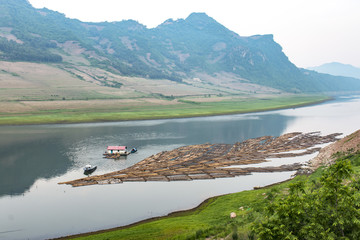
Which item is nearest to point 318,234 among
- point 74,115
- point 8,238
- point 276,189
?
point 276,189

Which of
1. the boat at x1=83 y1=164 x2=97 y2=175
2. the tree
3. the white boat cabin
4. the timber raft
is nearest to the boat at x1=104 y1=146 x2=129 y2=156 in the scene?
the white boat cabin

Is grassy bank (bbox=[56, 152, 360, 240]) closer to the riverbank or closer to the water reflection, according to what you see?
the riverbank

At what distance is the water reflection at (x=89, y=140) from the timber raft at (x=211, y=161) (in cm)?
940

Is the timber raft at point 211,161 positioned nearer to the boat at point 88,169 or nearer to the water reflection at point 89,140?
the boat at point 88,169

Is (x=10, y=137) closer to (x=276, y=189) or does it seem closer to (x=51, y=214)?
(x=51, y=214)

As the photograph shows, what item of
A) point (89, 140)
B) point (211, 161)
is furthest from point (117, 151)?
point (211, 161)

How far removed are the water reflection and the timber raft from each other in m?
9.40

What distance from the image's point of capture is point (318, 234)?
78.3ft

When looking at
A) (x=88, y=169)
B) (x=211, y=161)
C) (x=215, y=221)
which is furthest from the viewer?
(x=211, y=161)

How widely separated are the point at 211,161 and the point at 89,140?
6112cm

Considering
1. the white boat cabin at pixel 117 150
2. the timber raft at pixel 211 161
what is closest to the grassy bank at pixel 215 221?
the timber raft at pixel 211 161

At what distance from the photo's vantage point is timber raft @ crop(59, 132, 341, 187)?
77.3m

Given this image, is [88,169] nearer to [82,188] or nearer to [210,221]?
[82,188]

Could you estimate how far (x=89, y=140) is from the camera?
5103 inches
